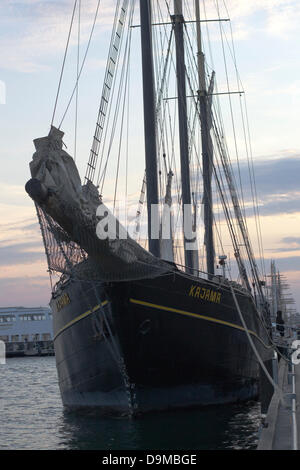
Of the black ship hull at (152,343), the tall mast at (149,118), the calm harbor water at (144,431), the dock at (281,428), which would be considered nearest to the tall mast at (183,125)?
the tall mast at (149,118)

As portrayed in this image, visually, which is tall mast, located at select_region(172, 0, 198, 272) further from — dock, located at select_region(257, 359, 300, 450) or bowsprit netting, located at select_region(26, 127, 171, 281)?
dock, located at select_region(257, 359, 300, 450)

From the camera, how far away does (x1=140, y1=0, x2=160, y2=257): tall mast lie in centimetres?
2091

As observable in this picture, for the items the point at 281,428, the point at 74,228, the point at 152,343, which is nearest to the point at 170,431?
the point at 152,343

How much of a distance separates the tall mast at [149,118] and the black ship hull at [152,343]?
251 centimetres

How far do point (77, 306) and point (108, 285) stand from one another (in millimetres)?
2180

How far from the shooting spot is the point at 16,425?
2308 cm

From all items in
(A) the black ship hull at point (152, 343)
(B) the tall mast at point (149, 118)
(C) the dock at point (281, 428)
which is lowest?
(C) the dock at point (281, 428)

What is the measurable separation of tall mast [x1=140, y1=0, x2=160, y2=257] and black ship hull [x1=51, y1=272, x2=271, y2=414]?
8.22 feet

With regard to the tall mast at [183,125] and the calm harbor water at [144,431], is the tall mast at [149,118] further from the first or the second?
the calm harbor water at [144,431]

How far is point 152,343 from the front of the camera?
1859 cm

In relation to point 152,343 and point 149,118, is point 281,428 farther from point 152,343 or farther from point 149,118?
point 149,118

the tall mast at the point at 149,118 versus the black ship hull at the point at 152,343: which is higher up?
the tall mast at the point at 149,118

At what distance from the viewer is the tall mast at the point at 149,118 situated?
20906mm
